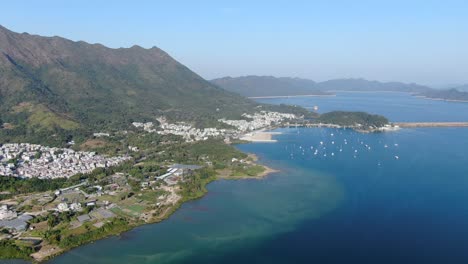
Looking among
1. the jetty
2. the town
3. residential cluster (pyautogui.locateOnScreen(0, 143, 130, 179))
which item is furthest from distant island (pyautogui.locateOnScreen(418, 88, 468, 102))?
residential cluster (pyautogui.locateOnScreen(0, 143, 130, 179))

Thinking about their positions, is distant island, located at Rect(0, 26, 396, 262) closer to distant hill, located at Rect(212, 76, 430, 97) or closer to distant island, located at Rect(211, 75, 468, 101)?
distant hill, located at Rect(212, 76, 430, 97)

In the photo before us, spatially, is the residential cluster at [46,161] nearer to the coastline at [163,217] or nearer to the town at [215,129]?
the coastline at [163,217]

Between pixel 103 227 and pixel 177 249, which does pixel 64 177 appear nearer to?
pixel 103 227

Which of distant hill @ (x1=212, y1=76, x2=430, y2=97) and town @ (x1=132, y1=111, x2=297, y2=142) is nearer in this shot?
town @ (x1=132, y1=111, x2=297, y2=142)

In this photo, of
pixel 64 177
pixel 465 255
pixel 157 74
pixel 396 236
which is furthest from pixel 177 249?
pixel 157 74

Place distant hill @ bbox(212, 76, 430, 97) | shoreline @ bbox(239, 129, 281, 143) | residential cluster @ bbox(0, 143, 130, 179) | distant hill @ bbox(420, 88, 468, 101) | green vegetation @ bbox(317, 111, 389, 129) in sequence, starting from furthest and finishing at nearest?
distant hill @ bbox(212, 76, 430, 97), distant hill @ bbox(420, 88, 468, 101), green vegetation @ bbox(317, 111, 389, 129), shoreline @ bbox(239, 129, 281, 143), residential cluster @ bbox(0, 143, 130, 179)

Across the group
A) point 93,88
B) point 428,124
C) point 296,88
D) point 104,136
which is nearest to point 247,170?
point 104,136
